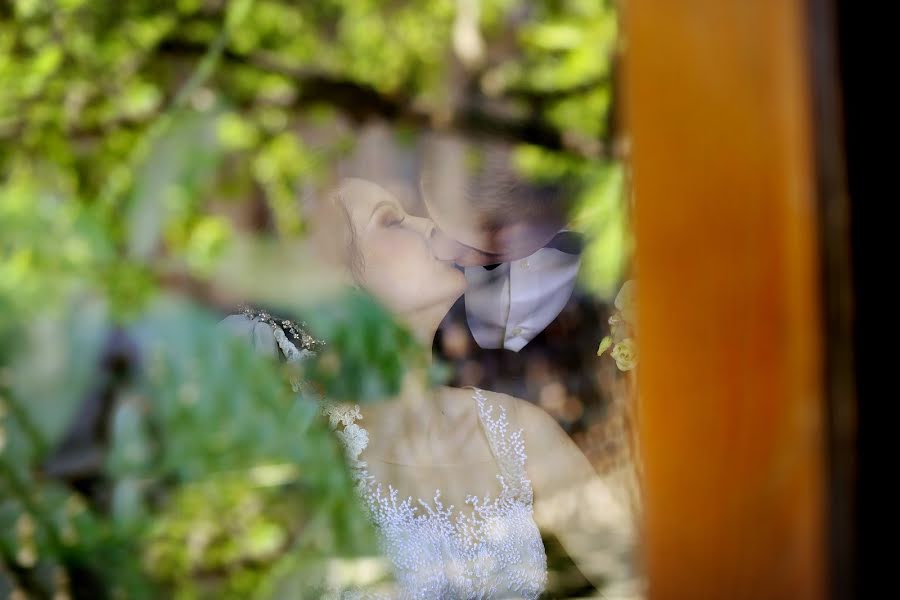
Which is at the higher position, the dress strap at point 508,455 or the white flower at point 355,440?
the white flower at point 355,440

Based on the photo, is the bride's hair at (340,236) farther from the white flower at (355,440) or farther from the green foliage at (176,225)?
the green foliage at (176,225)

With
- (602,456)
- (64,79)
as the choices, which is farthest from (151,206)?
(602,456)

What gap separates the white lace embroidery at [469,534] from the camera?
1.10 metres

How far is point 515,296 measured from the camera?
1.21m

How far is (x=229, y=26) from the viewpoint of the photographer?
6.91 ft

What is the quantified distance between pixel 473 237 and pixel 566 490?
37 centimetres

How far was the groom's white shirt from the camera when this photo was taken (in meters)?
1.20

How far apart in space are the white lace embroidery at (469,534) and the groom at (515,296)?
0.10 meters

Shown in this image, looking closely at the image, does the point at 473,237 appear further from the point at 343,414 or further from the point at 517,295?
the point at 343,414

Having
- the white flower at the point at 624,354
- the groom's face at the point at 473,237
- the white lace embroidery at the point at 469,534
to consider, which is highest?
the groom's face at the point at 473,237

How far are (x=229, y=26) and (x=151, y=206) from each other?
0.49 m

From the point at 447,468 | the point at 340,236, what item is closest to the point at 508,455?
the point at 447,468

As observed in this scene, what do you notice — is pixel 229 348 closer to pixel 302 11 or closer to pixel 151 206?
pixel 151 206

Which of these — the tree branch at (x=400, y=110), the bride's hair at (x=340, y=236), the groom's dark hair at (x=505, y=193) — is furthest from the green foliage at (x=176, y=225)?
the bride's hair at (x=340, y=236)
